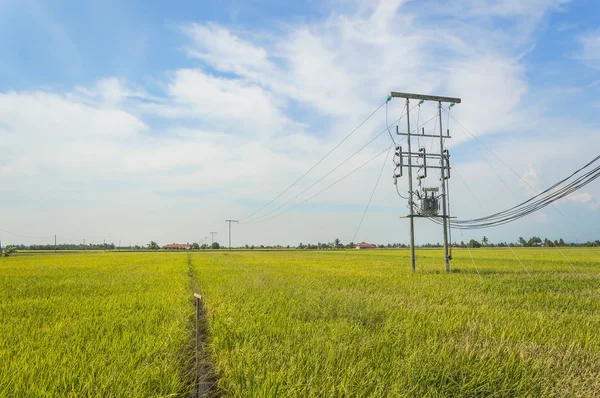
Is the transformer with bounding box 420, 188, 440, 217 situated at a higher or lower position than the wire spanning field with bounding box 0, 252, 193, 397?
higher

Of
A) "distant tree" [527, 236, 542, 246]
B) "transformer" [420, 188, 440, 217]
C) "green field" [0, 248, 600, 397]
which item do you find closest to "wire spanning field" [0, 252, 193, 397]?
"green field" [0, 248, 600, 397]

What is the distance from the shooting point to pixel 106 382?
3295 mm

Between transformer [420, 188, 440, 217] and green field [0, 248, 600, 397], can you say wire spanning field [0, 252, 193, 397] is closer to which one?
green field [0, 248, 600, 397]

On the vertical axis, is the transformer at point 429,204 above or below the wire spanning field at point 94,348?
above

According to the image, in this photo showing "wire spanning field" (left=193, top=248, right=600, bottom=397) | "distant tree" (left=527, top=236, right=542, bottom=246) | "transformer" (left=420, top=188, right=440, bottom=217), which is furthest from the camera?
"distant tree" (left=527, top=236, right=542, bottom=246)

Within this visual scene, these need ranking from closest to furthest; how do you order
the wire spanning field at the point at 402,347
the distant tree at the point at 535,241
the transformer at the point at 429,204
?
the wire spanning field at the point at 402,347, the transformer at the point at 429,204, the distant tree at the point at 535,241

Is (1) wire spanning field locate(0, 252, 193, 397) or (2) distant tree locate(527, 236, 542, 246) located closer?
(1) wire spanning field locate(0, 252, 193, 397)

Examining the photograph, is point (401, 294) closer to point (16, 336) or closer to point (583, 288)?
point (583, 288)

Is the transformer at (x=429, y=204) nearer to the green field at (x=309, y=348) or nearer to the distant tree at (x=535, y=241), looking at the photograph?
the green field at (x=309, y=348)

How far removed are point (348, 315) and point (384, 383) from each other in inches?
111

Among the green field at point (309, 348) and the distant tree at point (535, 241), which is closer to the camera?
the green field at point (309, 348)

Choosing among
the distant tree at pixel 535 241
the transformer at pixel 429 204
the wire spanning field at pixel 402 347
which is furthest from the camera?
the distant tree at pixel 535 241

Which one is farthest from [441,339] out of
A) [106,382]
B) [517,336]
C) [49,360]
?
[49,360]

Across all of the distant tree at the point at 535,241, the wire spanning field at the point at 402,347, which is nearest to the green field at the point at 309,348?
the wire spanning field at the point at 402,347
